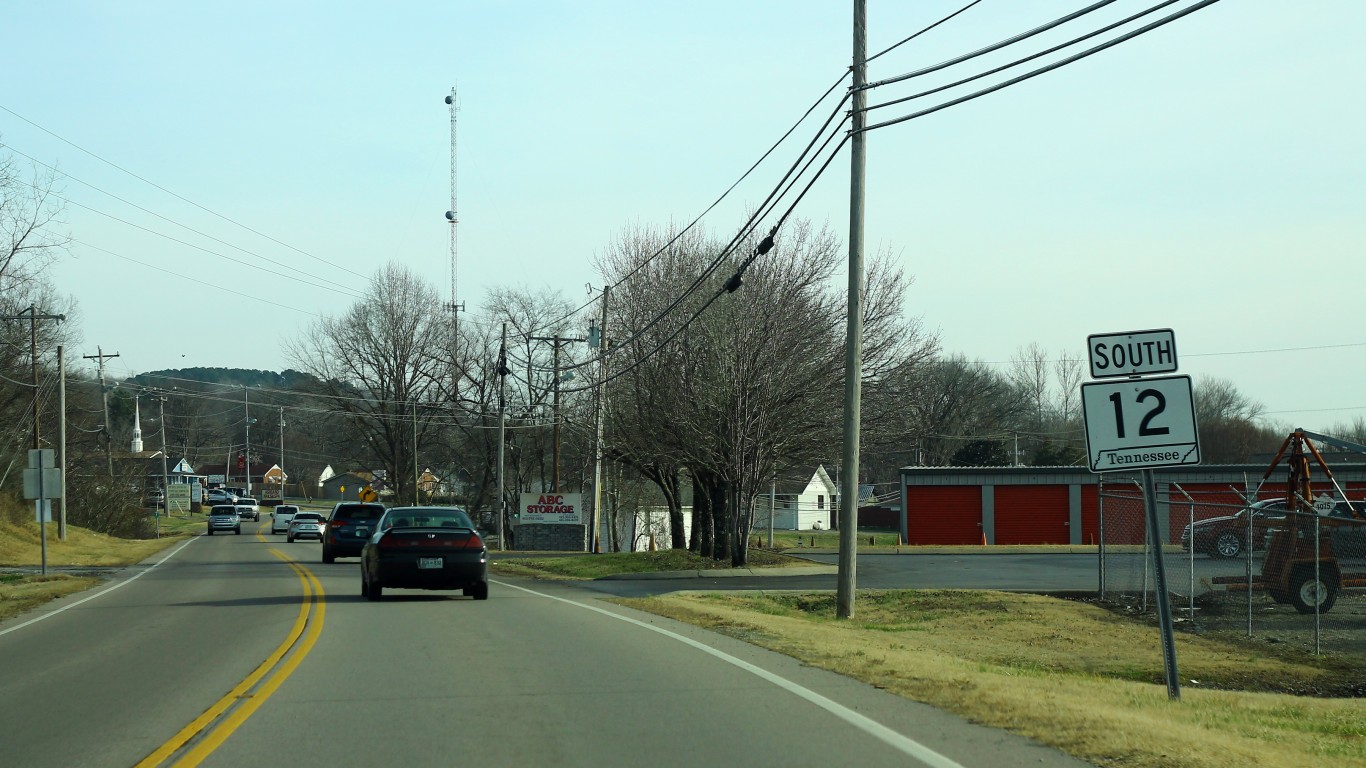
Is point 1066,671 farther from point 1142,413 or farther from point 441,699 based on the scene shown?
point 441,699

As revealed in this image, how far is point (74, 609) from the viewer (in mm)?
19734

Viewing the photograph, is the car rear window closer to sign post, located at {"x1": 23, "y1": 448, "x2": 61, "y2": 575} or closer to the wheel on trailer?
sign post, located at {"x1": 23, "y1": 448, "x2": 61, "y2": 575}

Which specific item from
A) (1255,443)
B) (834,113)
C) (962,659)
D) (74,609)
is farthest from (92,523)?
(1255,443)

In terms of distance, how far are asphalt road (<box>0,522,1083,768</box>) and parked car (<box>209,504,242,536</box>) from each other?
56.5m

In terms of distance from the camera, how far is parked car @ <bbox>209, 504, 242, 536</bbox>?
70688 millimetres

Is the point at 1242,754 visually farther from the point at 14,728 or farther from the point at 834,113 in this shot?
the point at 834,113

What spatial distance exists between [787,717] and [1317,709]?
4.77 metres

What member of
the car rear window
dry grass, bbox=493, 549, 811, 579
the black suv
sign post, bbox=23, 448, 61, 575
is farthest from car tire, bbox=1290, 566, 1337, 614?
sign post, bbox=23, 448, 61, 575

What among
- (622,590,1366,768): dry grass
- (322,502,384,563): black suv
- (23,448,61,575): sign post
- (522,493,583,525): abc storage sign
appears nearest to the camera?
(622,590,1366,768): dry grass

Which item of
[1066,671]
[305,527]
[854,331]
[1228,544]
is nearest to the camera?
[1066,671]

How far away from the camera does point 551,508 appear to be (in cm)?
4850

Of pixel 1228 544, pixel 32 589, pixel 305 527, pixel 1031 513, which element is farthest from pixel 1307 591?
pixel 305 527

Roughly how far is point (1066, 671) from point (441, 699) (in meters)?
6.82

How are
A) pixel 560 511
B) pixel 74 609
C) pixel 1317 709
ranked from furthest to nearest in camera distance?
pixel 560 511 < pixel 74 609 < pixel 1317 709
